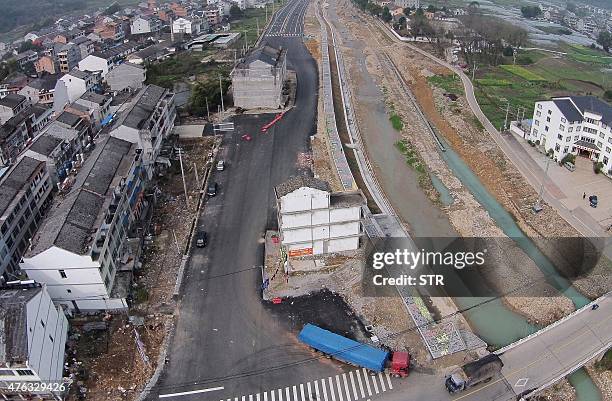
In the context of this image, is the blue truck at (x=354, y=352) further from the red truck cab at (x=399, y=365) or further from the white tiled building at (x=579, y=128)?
the white tiled building at (x=579, y=128)

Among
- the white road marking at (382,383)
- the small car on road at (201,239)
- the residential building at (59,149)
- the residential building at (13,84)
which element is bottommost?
the residential building at (13,84)

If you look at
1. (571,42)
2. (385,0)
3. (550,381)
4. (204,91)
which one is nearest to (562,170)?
(550,381)

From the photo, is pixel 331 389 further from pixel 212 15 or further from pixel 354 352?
pixel 212 15

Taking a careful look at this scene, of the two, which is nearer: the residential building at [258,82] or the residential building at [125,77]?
the residential building at [258,82]

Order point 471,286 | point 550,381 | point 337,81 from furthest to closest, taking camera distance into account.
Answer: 1. point 337,81
2. point 471,286
3. point 550,381

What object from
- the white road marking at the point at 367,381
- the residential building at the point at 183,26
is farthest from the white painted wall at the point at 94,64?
the white road marking at the point at 367,381

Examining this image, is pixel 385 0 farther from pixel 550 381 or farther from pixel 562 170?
pixel 550 381

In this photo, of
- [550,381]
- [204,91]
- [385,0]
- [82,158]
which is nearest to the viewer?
[550,381]
